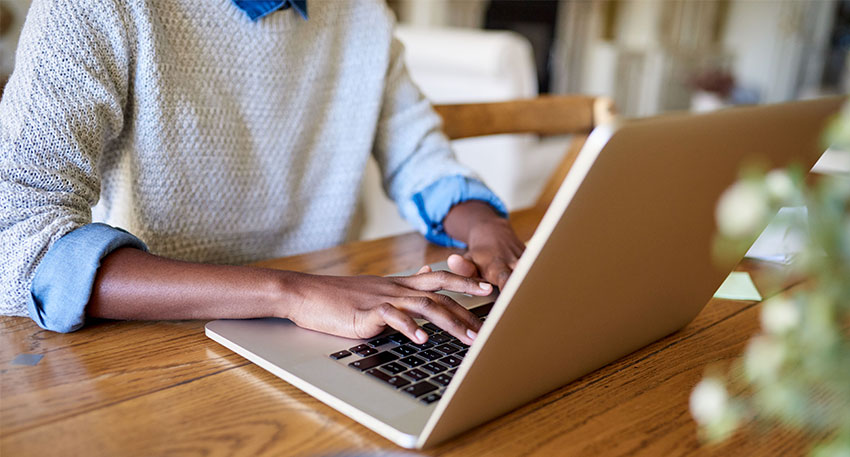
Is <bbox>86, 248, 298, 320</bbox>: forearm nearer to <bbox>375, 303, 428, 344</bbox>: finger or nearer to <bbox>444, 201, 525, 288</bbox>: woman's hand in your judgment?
<bbox>375, 303, 428, 344</bbox>: finger

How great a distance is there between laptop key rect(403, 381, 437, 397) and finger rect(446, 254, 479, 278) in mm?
286

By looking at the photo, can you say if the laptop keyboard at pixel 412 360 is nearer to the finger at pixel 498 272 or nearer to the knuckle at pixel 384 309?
the knuckle at pixel 384 309

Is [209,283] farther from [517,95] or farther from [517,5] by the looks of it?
[517,5]

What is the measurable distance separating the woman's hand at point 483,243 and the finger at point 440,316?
6.7 inches

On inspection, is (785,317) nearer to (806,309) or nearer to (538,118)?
(806,309)

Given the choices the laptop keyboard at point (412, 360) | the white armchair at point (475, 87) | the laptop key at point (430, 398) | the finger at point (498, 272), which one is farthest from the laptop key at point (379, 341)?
the white armchair at point (475, 87)

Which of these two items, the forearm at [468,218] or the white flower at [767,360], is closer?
the white flower at [767,360]

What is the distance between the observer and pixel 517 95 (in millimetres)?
2527

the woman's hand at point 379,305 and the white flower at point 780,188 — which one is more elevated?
the white flower at point 780,188

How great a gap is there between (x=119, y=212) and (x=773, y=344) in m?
0.92

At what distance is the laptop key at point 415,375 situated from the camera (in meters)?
0.54

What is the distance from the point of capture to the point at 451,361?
0.57 m

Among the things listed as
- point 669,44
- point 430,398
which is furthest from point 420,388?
point 669,44

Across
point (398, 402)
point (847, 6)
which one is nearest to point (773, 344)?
point (398, 402)
